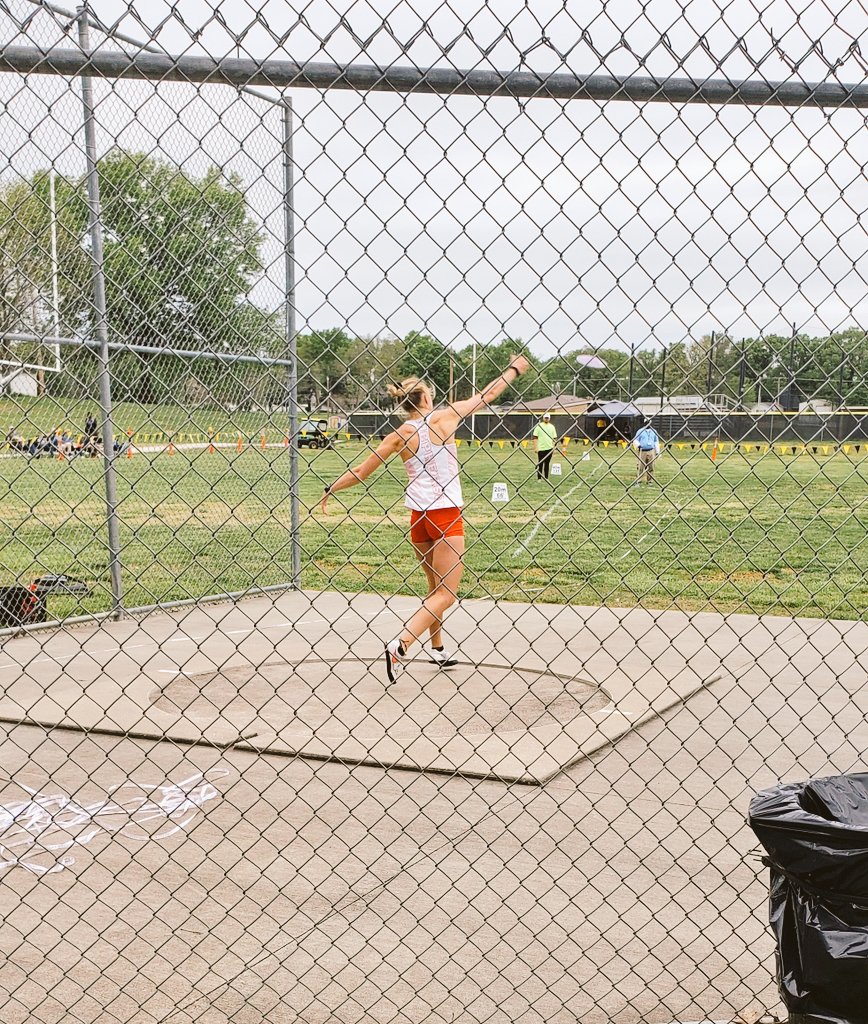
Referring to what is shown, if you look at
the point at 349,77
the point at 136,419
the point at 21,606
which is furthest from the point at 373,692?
the point at 349,77

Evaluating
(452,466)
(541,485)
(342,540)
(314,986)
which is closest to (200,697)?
(452,466)

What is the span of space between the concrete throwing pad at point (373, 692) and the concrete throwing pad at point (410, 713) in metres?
0.01

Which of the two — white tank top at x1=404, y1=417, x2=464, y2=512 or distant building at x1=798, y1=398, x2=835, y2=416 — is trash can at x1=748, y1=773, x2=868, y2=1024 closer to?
distant building at x1=798, y1=398, x2=835, y2=416

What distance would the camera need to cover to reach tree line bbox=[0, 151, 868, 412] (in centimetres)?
313

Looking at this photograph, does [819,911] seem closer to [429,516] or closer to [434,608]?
[434,608]

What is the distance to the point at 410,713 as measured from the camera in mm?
6410

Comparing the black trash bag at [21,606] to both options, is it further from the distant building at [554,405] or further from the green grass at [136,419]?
the distant building at [554,405]

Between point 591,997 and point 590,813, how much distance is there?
4.92 feet

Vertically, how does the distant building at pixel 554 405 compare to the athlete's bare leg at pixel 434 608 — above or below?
above

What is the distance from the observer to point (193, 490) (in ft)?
48.9

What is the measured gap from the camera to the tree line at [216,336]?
313 cm

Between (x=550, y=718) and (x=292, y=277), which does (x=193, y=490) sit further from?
(x=550, y=718)

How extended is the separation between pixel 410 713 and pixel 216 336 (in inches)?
212

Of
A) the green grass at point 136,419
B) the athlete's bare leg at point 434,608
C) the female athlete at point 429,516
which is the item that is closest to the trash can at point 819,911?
the green grass at point 136,419
